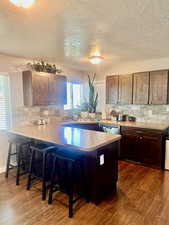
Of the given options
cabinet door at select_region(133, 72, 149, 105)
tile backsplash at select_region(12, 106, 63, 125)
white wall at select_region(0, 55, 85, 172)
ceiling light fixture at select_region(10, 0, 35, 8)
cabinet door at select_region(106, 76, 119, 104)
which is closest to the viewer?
ceiling light fixture at select_region(10, 0, 35, 8)

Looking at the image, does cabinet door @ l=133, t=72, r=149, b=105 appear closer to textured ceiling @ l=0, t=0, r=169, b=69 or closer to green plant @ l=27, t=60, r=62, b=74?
textured ceiling @ l=0, t=0, r=169, b=69

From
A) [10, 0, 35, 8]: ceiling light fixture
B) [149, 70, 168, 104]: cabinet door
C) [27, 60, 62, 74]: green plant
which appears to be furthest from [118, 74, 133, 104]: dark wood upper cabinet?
[10, 0, 35, 8]: ceiling light fixture

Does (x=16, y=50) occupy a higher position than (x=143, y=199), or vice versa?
(x=16, y=50)

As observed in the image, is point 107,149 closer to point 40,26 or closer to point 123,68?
point 40,26

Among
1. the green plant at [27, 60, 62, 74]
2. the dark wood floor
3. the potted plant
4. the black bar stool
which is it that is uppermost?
the green plant at [27, 60, 62, 74]

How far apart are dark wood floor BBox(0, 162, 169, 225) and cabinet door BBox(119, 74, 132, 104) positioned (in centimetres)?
204

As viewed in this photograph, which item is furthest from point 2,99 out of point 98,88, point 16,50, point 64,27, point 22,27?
point 98,88

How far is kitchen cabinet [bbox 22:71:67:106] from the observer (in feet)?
11.9

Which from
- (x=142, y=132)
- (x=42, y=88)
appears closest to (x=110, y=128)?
(x=142, y=132)

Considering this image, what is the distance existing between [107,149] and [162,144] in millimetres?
1635

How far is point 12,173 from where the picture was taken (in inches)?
134

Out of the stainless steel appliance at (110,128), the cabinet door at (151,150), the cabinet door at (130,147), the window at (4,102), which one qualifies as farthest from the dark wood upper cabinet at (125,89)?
the window at (4,102)

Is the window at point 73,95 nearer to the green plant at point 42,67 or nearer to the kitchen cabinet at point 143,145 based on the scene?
the green plant at point 42,67

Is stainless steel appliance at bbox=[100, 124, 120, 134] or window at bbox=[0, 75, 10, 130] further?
stainless steel appliance at bbox=[100, 124, 120, 134]
